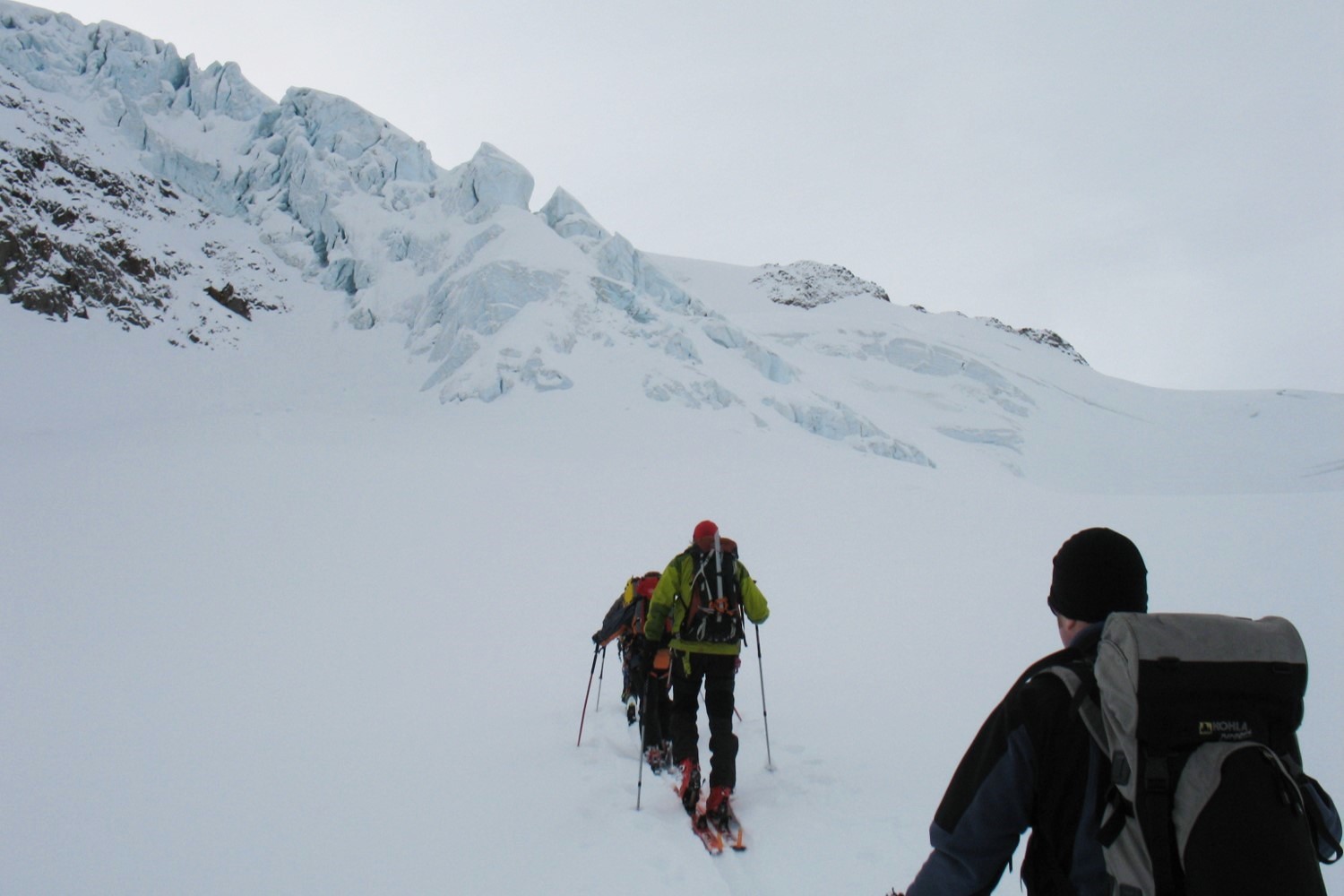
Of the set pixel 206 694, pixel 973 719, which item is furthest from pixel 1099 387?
pixel 206 694

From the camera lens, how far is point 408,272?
38875 mm

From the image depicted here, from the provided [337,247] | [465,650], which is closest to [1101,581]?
[465,650]

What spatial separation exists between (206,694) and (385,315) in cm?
3368

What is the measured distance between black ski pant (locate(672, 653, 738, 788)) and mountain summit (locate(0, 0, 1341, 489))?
23355 millimetres

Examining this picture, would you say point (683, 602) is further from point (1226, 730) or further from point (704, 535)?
point (1226, 730)

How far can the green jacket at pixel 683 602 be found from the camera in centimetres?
516

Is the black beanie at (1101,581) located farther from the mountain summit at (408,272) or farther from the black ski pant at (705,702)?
the mountain summit at (408,272)

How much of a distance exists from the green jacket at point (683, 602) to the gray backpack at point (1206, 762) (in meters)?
3.53

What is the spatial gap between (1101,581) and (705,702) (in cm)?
370

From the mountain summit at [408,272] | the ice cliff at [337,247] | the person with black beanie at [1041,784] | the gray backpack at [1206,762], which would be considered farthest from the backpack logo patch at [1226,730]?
the ice cliff at [337,247]

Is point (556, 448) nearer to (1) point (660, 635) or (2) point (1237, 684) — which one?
(1) point (660, 635)

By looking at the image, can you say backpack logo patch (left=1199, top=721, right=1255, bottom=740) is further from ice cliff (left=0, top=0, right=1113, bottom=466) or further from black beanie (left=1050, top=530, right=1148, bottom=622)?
ice cliff (left=0, top=0, right=1113, bottom=466)

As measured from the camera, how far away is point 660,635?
5332 millimetres

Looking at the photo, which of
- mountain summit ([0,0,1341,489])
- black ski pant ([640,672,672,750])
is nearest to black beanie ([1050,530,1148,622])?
black ski pant ([640,672,672,750])
